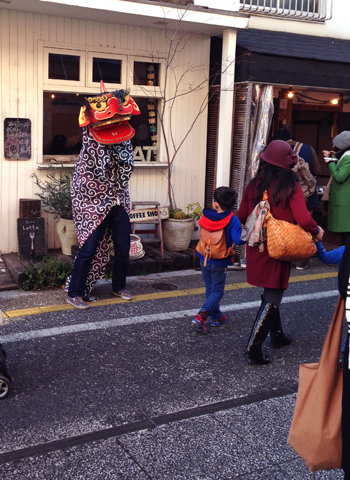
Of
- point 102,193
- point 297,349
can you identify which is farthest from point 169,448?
point 102,193

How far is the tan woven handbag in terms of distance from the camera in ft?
14.7

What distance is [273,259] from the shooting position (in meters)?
4.63

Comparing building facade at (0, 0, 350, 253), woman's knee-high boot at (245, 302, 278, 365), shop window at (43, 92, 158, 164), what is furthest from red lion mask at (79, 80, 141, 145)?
woman's knee-high boot at (245, 302, 278, 365)

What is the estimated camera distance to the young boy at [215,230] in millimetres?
5227

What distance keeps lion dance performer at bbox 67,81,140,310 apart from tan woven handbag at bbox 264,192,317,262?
2.18m

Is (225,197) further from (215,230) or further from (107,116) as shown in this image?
(107,116)

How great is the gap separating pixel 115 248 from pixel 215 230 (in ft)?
4.77

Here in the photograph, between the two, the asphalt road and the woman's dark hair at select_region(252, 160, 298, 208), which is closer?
the asphalt road

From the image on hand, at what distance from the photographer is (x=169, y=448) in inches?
138

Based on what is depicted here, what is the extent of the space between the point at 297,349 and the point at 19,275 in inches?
131

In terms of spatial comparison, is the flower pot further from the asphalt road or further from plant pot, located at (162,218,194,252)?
the asphalt road

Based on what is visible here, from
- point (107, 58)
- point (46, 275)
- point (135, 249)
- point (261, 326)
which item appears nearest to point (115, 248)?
point (46, 275)

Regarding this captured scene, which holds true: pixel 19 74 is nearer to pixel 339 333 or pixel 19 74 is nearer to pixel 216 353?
pixel 216 353

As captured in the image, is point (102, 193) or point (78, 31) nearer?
point (102, 193)
